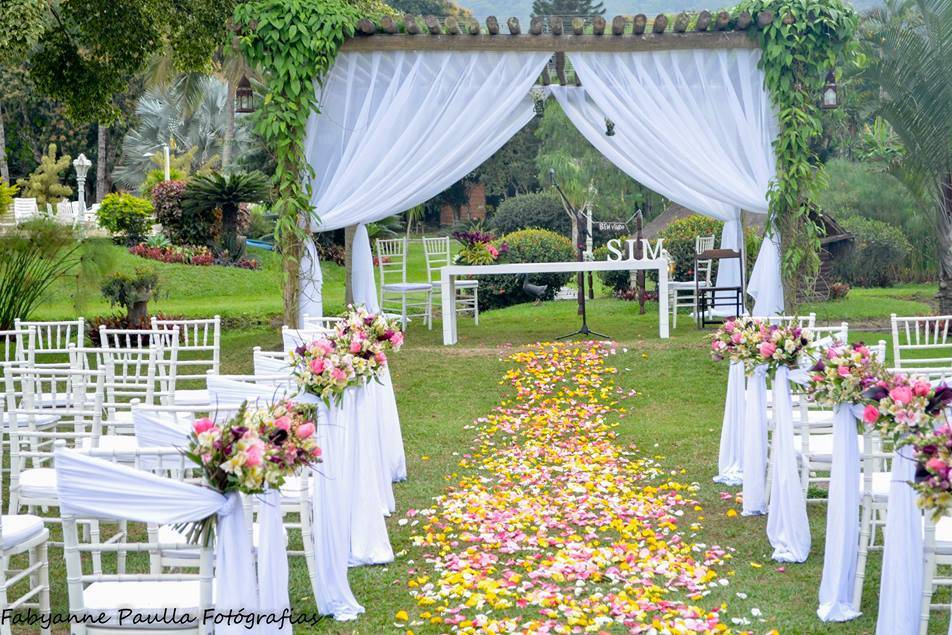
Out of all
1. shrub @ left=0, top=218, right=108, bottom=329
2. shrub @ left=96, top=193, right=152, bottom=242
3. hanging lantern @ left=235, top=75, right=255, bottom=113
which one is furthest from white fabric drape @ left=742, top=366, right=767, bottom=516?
shrub @ left=96, top=193, right=152, bottom=242

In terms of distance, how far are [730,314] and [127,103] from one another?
2214 cm

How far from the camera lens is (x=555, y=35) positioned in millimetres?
9406

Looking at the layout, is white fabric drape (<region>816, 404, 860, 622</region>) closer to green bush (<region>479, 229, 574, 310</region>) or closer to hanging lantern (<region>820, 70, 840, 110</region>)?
hanging lantern (<region>820, 70, 840, 110</region>)

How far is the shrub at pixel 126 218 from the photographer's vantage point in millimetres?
18375

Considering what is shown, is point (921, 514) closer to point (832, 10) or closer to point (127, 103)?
point (832, 10)

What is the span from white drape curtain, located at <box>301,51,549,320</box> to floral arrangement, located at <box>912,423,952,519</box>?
6714 millimetres

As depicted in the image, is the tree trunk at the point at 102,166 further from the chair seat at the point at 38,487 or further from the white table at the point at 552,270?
the chair seat at the point at 38,487

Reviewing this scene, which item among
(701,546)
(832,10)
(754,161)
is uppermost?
(832,10)

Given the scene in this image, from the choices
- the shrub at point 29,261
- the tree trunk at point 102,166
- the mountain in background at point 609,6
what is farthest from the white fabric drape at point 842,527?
the mountain in background at point 609,6

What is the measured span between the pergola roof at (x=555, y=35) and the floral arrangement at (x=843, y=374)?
18.7ft

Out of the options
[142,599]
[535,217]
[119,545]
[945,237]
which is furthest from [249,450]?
[535,217]

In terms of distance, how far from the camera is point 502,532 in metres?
5.27

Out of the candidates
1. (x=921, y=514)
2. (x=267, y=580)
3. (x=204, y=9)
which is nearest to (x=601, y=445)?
(x=921, y=514)

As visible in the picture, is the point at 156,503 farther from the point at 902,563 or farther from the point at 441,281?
the point at 441,281
